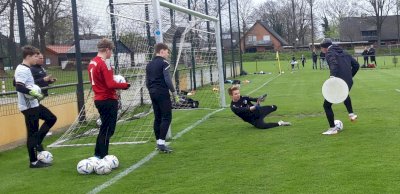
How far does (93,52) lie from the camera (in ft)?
Result: 43.2

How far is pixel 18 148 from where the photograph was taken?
984cm

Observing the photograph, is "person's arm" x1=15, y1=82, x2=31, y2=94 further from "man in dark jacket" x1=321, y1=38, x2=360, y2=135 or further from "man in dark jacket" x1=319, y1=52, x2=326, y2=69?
"man in dark jacket" x1=319, y1=52, x2=326, y2=69

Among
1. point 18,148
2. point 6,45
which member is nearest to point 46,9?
point 6,45

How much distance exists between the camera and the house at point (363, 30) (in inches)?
3762

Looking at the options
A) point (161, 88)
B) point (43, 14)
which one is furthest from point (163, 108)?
point (43, 14)

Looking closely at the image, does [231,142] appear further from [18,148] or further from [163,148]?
[18,148]

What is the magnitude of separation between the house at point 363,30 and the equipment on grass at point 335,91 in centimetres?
9115

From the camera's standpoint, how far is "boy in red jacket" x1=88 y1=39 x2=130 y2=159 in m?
7.02

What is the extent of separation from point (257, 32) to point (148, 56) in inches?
3393

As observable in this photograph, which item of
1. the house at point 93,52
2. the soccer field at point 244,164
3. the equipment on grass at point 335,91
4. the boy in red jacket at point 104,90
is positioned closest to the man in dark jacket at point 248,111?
the soccer field at point 244,164

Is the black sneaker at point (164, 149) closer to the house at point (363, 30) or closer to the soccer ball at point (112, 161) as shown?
the soccer ball at point (112, 161)

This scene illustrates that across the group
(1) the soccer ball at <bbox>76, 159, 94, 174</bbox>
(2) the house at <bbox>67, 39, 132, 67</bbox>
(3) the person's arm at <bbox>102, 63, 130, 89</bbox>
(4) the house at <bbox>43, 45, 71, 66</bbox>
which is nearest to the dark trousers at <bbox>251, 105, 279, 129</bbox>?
(2) the house at <bbox>67, 39, 132, 67</bbox>

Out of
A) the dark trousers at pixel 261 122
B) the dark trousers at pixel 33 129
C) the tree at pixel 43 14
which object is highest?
the tree at pixel 43 14

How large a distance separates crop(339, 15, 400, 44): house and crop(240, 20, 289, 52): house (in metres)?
11.7
